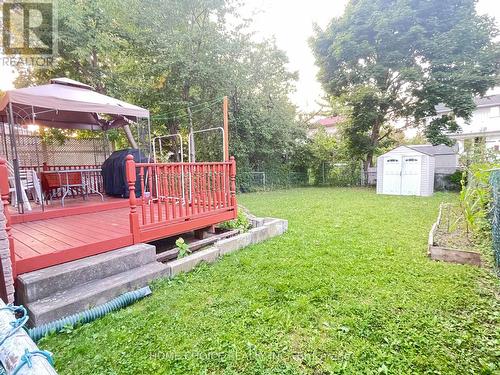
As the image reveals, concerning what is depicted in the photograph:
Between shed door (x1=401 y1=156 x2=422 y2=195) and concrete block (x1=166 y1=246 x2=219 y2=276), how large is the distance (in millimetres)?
9892

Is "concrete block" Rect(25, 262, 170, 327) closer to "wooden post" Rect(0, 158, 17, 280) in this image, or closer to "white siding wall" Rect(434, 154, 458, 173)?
"wooden post" Rect(0, 158, 17, 280)

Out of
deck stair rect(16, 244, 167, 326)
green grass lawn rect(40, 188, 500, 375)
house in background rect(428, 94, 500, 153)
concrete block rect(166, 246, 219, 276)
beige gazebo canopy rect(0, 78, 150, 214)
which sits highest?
house in background rect(428, 94, 500, 153)

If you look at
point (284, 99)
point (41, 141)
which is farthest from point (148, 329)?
point (284, 99)

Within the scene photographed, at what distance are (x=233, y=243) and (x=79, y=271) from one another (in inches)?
77.2

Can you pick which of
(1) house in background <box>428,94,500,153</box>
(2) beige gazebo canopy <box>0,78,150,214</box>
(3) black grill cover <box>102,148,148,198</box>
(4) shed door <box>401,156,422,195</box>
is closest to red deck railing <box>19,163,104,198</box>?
(3) black grill cover <box>102,148,148,198</box>

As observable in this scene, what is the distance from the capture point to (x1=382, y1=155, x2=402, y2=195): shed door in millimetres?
10914

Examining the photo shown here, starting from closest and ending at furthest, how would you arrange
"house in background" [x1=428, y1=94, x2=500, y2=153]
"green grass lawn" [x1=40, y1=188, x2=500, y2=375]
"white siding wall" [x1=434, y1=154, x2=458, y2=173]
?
1. "green grass lawn" [x1=40, y1=188, x2=500, y2=375]
2. "white siding wall" [x1=434, y1=154, x2=458, y2=173]
3. "house in background" [x1=428, y1=94, x2=500, y2=153]

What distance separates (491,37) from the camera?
11.0 metres

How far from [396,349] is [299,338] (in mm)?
656

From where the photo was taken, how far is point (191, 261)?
10.6 ft

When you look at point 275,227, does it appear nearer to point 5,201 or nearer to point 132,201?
point 132,201

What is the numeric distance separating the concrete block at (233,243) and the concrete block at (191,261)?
0.41 feet

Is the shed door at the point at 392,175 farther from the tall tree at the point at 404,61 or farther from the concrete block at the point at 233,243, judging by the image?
the concrete block at the point at 233,243

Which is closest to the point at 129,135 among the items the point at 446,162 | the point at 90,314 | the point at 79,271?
the point at 79,271
